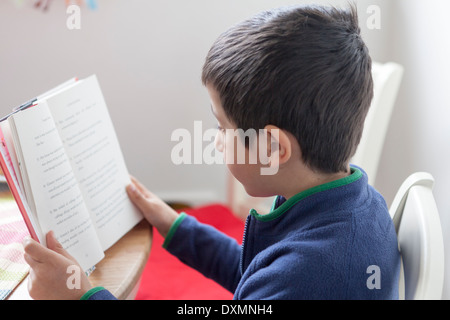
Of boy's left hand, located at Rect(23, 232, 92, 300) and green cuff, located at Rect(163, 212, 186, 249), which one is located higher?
boy's left hand, located at Rect(23, 232, 92, 300)

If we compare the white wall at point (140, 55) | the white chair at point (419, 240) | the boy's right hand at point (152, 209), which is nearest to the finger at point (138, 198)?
the boy's right hand at point (152, 209)

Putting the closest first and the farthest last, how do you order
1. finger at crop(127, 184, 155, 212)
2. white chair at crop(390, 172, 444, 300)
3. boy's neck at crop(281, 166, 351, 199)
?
white chair at crop(390, 172, 444, 300), boy's neck at crop(281, 166, 351, 199), finger at crop(127, 184, 155, 212)

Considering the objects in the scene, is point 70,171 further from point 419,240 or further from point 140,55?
point 140,55

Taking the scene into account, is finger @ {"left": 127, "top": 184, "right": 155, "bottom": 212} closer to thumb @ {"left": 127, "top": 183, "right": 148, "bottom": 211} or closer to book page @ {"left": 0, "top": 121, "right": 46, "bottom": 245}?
thumb @ {"left": 127, "top": 183, "right": 148, "bottom": 211}

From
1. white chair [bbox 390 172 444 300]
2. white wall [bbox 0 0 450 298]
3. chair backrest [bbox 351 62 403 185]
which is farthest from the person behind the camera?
white wall [bbox 0 0 450 298]

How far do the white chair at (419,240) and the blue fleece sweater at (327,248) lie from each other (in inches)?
0.9

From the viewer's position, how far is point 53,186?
0.71 meters

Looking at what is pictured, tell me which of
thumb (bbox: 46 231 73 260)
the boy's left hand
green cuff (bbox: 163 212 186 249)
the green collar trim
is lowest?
green cuff (bbox: 163 212 186 249)

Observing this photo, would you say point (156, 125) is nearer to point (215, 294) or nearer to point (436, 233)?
point (215, 294)

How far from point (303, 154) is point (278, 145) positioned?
4 cm

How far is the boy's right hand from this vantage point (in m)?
0.89

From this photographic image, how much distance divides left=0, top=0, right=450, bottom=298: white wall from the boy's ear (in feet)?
1.69

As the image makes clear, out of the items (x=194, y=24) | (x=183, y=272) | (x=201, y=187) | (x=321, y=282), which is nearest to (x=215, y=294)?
(x=183, y=272)

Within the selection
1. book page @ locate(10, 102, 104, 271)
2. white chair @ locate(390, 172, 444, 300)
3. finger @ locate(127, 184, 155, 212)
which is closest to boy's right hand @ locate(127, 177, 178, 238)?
finger @ locate(127, 184, 155, 212)
